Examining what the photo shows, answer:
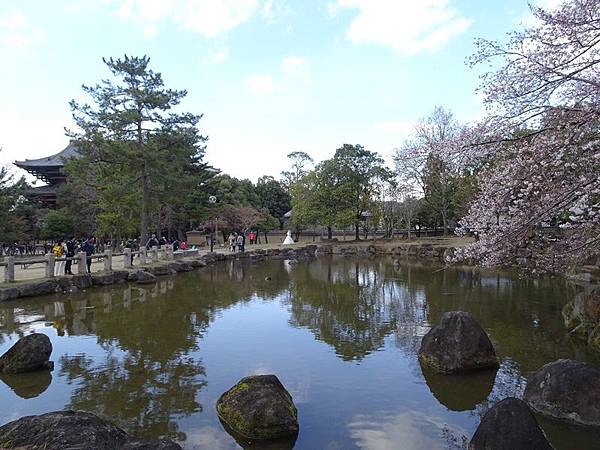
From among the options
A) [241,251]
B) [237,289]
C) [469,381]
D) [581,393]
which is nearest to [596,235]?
[581,393]

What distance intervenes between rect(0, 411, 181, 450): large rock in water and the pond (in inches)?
42.4

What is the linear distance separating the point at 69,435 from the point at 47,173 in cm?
3989

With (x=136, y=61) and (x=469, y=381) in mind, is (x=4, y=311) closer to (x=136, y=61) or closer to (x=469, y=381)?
(x=469, y=381)

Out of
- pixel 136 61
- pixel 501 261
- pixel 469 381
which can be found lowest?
pixel 469 381

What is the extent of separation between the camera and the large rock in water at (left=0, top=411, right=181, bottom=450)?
414 centimetres

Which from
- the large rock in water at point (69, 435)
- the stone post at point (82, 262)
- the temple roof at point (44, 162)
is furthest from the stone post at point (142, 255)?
the large rock in water at point (69, 435)

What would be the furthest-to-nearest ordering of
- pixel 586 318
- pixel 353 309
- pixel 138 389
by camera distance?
pixel 353 309
pixel 586 318
pixel 138 389

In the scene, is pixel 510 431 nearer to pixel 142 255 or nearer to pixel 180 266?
pixel 180 266

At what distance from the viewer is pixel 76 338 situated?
10367 millimetres

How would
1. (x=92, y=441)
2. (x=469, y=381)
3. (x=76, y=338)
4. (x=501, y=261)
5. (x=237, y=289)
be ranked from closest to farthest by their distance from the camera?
1. (x=92, y=441)
2. (x=469, y=381)
3. (x=501, y=261)
4. (x=76, y=338)
5. (x=237, y=289)

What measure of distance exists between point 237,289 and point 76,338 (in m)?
8.64

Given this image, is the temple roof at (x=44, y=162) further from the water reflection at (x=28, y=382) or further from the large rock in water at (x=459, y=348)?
the large rock in water at (x=459, y=348)

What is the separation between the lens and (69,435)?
421 cm

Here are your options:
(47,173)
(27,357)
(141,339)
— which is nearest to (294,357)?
(141,339)
